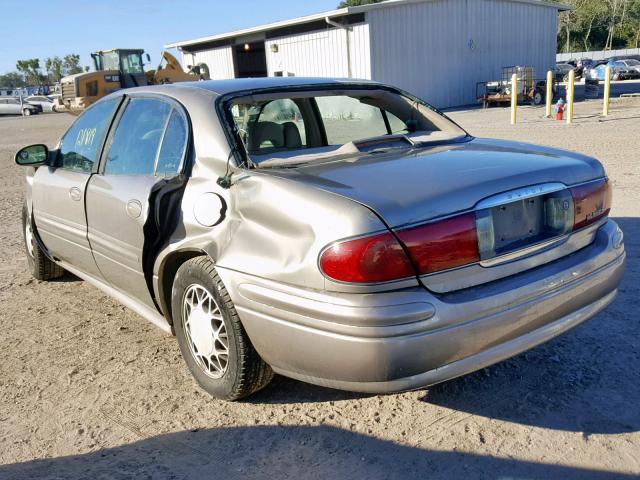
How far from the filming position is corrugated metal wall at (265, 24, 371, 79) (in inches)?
1027

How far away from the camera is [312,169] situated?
3.04 m

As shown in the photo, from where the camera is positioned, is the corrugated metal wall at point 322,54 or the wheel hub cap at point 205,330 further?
the corrugated metal wall at point 322,54

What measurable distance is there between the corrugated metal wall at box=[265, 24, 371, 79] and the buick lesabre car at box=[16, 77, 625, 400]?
2305cm

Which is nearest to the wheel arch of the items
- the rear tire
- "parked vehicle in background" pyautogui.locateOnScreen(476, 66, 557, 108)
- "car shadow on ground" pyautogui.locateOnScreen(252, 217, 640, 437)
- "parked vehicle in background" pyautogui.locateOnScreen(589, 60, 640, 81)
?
"car shadow on ground" pyautogui.locateOnScreen(252, 217, 640, 437)

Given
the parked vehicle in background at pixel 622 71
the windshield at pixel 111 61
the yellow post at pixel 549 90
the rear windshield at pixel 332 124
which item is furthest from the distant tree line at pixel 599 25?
the rear windshield at pixel 332 124

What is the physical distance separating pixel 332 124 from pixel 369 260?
224 centimetres

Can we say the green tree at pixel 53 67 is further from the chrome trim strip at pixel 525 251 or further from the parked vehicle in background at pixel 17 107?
the chrome trim strip at pixel 525 251

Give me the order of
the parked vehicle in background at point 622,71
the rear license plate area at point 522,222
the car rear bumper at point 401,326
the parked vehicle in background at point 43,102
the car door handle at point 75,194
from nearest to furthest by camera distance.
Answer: the car rear bumper at point 401,326, the rear license plate area at point 522,222, the car door handle at point 75,194, the parked vehicle in background at point 622,71, the parked vehicle in background at point 43,102

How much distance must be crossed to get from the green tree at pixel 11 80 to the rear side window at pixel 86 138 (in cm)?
14771

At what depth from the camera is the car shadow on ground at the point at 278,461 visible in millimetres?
2602

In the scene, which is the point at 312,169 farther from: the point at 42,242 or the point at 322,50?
the point at 322,50

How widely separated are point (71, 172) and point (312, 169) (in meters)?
2.18

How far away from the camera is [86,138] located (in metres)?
4.43

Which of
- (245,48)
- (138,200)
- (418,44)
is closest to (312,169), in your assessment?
(138,200)
